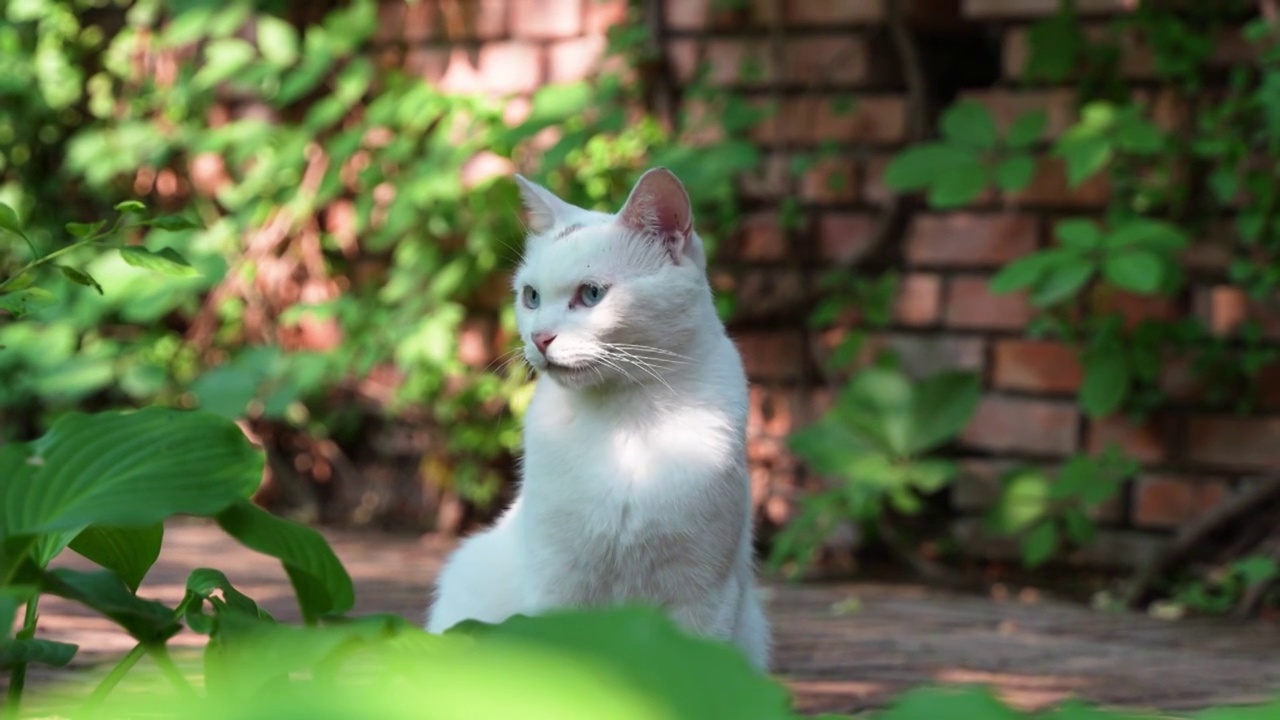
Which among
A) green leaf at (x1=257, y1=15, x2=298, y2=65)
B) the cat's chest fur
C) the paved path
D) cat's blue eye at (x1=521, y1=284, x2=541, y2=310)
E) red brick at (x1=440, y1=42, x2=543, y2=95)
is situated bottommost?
the paved path

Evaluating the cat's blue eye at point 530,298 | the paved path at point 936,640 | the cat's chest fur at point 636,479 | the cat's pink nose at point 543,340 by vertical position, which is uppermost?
the cat's blue eye at point 530,298

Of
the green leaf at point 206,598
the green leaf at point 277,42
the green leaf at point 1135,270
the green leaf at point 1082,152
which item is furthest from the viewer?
the green leaf at point 277,42

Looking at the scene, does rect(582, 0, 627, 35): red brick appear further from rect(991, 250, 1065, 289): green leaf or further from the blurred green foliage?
rect(991, 250, 1065, 289): green leaf

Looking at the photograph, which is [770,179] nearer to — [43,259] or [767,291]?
[767,291]

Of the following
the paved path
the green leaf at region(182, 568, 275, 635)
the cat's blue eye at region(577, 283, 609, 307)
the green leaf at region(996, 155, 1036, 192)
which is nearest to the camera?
the green leaf at region(182, 568, 275, 635)

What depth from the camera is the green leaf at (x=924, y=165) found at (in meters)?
3.04

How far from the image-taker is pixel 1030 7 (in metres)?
3.30

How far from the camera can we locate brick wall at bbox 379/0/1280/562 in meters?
3.21

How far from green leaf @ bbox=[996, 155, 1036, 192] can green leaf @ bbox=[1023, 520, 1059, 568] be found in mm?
724

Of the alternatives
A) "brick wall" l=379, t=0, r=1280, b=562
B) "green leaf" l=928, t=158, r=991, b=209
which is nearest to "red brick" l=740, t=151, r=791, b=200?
"brick wall" l=379, t=0, r=1280, b=562

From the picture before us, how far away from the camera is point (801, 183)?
144 inches

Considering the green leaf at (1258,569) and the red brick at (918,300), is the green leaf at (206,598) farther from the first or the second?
the red brick at (918,300)

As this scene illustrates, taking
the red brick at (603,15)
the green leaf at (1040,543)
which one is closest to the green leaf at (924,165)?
the green leaf at (1040,543)

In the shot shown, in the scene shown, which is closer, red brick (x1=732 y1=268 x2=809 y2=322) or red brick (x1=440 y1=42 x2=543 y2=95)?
red brick (x1=732 y1=268 x2=809 y2=322)
